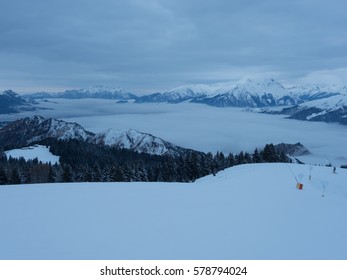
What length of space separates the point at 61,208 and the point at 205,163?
161 ft

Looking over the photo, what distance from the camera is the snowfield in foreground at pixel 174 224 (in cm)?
995

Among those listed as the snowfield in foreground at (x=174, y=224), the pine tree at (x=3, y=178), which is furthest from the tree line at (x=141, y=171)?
the snowfield in foreground at (x=174, y=224)

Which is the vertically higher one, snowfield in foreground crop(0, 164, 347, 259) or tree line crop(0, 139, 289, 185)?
snowfield in foreground crop(0, 164, 347, 259)

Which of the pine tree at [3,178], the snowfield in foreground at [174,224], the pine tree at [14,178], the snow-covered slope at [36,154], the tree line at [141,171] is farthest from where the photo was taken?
the snow-covered slope at [36,154]

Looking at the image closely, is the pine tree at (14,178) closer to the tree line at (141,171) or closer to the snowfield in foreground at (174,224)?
the tree line at (141,171)

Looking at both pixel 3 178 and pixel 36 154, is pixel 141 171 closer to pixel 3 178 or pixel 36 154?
pixel 3 178

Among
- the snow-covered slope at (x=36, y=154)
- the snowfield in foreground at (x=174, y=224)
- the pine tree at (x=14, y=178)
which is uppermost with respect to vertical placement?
the snowfield in foreground at (x=174, y=224)

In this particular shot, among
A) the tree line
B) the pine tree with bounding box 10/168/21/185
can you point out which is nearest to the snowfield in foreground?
the tree line

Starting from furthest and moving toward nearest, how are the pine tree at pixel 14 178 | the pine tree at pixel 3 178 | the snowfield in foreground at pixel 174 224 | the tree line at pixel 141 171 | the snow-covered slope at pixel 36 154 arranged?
the snow-covered slope at pixel 36 154, the tree line at pixel 141 171, the pine tree at pixel 14 178, the pine tree at pixel 3 178, the snowfield in foreground at pixel 174 224

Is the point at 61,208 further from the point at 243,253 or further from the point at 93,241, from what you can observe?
the point at 243,253

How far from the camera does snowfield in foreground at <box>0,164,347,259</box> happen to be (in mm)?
9945

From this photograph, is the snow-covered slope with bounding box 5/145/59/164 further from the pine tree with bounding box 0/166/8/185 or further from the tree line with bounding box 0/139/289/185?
the pine tree with bounding box 0/166/8/185

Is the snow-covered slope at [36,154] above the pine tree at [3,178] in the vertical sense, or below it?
below
